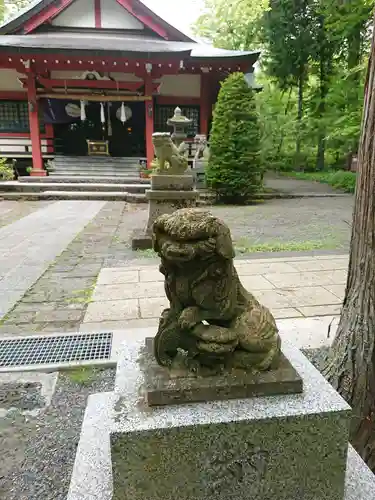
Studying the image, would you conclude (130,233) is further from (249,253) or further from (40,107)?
(40,107)

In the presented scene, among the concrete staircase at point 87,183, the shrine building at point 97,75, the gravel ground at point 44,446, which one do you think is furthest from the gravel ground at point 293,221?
the shrine building at point 97,75

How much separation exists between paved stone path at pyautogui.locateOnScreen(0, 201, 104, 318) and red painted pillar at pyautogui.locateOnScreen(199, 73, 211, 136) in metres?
6.36

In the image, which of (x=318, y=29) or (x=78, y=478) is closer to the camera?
(x=78, y=478)

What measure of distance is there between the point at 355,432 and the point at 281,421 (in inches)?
41.2

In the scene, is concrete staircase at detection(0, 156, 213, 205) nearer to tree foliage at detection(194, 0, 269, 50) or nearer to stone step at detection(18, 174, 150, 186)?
stone step at detection(18, 174, 150, 186)

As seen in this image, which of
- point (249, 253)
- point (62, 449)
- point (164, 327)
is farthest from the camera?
point (249, 253)

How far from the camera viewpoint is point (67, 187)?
14.1 meters

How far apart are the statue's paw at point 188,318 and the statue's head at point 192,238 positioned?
9.1 inches

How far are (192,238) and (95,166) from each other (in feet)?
49.3

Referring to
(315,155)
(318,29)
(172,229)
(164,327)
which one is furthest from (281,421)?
(315,155)

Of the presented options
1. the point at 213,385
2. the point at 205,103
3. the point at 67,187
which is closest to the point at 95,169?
the point at 67,187

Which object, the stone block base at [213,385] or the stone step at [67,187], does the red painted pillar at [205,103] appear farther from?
the stone block base at [213,385]

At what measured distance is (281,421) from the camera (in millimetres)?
1664

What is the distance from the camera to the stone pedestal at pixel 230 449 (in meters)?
1.62
